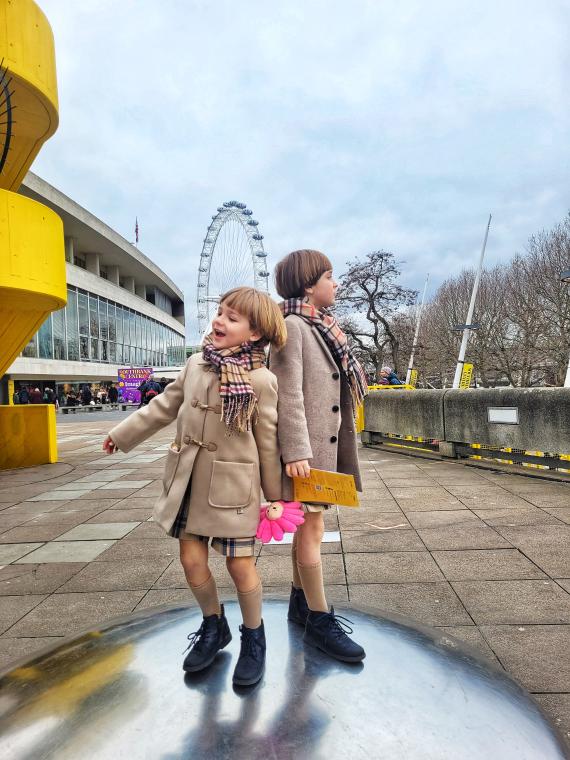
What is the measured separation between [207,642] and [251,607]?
0.19 m

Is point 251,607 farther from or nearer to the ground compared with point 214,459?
nearer to the ground

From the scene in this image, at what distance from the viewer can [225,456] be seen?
2.05m

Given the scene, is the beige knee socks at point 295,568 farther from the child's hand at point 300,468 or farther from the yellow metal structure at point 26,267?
the yellow metal structure at point 26,267

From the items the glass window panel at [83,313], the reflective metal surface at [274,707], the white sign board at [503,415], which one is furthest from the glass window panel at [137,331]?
the reflective metal surface at [274,707]

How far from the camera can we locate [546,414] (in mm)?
7125

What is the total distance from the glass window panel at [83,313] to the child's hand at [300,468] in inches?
1782

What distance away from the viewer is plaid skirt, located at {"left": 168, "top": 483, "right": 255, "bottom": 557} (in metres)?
2.01

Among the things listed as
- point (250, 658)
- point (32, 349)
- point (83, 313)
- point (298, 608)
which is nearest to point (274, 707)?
point (250, 658)

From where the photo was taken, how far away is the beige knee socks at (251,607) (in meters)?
1.99

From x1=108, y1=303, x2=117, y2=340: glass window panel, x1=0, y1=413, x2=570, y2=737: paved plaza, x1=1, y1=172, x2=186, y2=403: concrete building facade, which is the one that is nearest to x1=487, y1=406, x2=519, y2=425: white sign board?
x1=0, y1=413, x2=570, y2=737: paved plaza

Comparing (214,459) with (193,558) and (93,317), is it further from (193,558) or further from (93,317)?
(93,317)

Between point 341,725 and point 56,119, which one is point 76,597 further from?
point 56,119

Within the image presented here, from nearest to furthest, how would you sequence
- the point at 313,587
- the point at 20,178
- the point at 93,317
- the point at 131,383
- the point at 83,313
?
the point at 313,587 → the point at 20,178 → the point at 131,383 → the point at 83,313 → the point at 93,317

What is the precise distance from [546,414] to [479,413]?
1.35m
